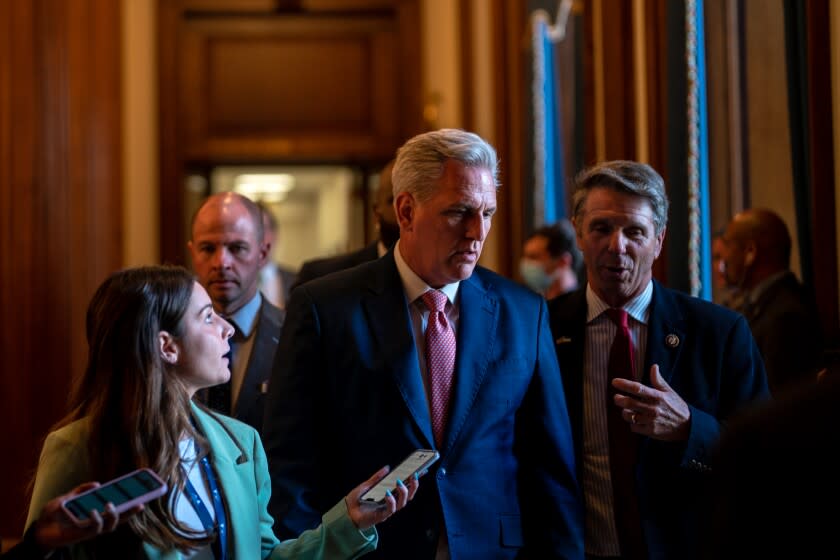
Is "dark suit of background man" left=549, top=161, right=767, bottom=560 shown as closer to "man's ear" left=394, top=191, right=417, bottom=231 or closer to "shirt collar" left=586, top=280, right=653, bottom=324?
"shirt collar" left=586, top=280, right=653, bottom=324

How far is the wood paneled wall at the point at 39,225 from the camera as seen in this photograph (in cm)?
817

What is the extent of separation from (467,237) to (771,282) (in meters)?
1.71

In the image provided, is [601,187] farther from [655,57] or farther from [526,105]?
[526,105]

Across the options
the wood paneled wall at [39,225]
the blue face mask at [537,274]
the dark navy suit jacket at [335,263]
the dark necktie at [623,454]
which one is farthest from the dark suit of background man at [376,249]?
the wood paneled wall at [39,225]

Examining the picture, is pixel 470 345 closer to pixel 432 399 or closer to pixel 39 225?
pixel 432 399

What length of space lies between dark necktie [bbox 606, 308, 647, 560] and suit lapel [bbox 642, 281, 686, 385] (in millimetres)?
56

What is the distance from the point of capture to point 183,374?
2.57 m

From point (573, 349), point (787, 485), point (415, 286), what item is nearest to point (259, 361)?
point (415, 286)

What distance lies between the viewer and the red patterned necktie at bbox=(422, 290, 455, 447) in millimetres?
2953

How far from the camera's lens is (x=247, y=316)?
4289 mm

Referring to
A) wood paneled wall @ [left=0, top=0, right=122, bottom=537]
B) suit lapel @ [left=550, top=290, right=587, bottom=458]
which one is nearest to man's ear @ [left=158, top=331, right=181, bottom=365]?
suit lapel @ [left=550, top=290, right=587, bottom=458]

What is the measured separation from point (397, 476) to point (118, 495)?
638mm

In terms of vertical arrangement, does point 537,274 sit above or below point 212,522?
above

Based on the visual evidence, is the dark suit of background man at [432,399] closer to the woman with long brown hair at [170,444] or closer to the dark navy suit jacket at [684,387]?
the dark navy suit jacket at [684,387]
